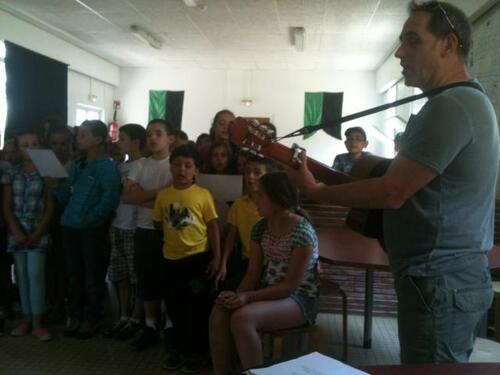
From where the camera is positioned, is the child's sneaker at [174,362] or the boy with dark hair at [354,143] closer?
the child's sneaker at [174,362]

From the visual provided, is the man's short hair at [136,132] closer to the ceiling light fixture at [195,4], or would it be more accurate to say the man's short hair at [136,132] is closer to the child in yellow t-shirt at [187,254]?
the child in yellow t-shirt at [187,254]

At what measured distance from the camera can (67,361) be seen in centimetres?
255

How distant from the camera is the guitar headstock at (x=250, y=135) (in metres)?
1.43

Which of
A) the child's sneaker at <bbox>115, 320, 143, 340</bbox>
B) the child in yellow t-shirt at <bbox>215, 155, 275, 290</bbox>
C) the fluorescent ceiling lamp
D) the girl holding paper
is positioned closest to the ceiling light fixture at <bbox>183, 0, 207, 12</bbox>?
the fluorescent ceiling lamp

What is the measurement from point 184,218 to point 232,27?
4.62m

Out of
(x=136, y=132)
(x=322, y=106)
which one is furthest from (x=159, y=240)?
(x=322, y=106)

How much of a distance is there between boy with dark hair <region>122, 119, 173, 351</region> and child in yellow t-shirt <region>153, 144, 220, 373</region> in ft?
0.57

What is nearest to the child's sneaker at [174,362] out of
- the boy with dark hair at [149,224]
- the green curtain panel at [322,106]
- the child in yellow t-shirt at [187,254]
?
the child in yellow t-shirt at [187,254]

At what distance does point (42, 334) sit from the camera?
110 inches

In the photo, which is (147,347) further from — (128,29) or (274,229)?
(128,29)

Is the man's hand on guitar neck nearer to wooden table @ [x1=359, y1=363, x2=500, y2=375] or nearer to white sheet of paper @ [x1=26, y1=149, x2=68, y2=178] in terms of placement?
wooden table @ [x1=359, y1=363, x2=500, y2=375]

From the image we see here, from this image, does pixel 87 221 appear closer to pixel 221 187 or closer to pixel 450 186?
pixel 221 187

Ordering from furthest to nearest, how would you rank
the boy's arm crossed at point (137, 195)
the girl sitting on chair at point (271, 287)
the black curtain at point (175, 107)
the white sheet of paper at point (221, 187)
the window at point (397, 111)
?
the black curtain at point (175, 107) < the window at point (397, 111) < the white sheet of paper at point (221, 187) < the boy's arm crossed at point (137, 195) < the girl sitting on chair at point (271, 287)

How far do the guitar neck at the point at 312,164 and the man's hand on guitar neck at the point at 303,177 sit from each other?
39 millimetres
